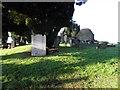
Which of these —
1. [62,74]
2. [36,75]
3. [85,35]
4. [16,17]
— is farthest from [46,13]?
[85,35]

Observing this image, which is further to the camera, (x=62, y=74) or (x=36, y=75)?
(x=36, y=75)

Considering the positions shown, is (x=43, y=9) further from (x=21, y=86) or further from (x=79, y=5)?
(x=21, y=86)

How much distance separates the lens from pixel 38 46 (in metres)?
18.4

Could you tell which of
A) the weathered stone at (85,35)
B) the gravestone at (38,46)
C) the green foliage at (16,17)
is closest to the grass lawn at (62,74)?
the gravestone at (38,46)

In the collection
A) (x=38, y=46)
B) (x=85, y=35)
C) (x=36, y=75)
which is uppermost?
(x=85, y=35)

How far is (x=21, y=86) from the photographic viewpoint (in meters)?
11.6

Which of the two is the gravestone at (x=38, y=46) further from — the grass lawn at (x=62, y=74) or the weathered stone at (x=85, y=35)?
the weathered stone at (x=85, y=35)

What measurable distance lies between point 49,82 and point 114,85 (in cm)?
271

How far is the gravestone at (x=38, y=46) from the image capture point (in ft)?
59.4

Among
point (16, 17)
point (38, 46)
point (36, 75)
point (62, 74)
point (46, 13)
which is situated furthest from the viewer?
point (16, 17)

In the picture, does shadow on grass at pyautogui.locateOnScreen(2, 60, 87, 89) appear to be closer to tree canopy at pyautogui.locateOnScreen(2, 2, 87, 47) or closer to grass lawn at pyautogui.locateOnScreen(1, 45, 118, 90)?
grass lawn at pyautogui.locateOnScreen(1, 45, 118, 90)

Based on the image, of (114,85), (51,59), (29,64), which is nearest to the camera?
(114,85)

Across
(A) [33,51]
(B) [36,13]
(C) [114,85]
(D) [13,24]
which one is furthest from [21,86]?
(D) [13,24]

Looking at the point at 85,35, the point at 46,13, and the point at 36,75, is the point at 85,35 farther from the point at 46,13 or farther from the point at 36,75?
the point at 36,75
